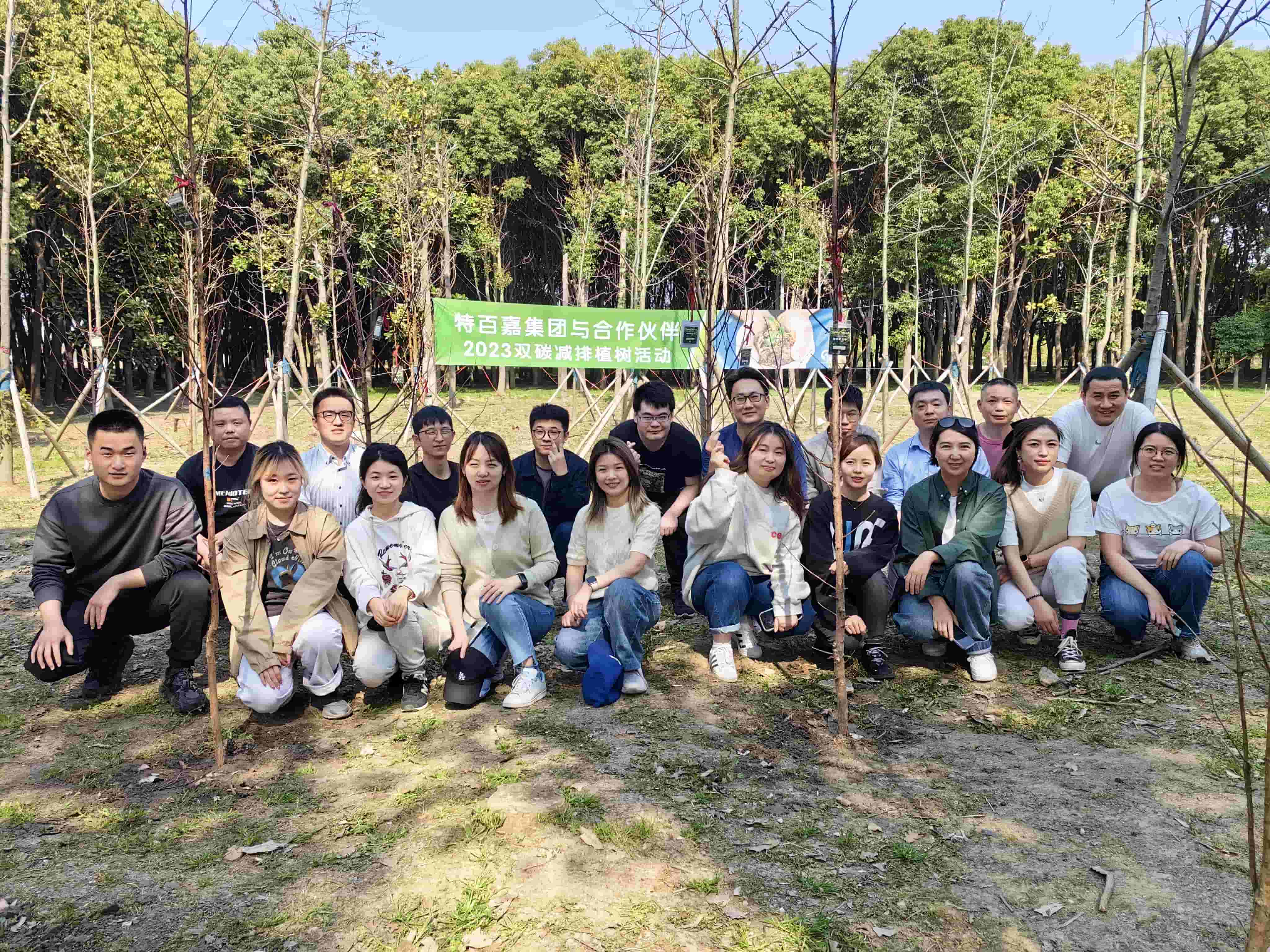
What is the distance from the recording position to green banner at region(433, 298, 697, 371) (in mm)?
7152

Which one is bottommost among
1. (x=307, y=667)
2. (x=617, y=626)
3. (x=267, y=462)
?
(x=307, y=667)

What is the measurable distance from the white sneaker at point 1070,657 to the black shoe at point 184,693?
375cm

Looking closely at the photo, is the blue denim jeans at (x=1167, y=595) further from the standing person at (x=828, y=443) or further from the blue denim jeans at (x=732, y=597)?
the blue denim jeans at (x=732, y=597)

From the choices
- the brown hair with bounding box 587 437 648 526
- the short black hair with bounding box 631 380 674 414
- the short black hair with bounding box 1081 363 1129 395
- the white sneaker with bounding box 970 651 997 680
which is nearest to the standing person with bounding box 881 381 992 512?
the short black hair with bounding box 1081 363 1129 395

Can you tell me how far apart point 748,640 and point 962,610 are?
97 cm

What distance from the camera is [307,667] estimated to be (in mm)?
3352

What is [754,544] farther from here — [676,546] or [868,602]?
[676,546]

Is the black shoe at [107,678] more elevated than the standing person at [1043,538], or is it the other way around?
the standing person at [1043,538]

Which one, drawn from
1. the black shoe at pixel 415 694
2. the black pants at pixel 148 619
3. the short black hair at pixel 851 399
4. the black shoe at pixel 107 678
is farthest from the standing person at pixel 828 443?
the black shoe at pixel 107 678

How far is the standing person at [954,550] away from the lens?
3.66 metres

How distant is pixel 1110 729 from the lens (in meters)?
3.26

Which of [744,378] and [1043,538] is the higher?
[744,378]

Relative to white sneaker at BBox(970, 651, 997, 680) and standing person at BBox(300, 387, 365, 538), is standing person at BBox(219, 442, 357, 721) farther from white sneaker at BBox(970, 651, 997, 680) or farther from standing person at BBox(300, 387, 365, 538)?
white sneaker at BBox(970, 651, 997, 680)

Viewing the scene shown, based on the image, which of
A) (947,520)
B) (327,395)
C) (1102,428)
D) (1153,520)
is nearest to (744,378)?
(947,520)
